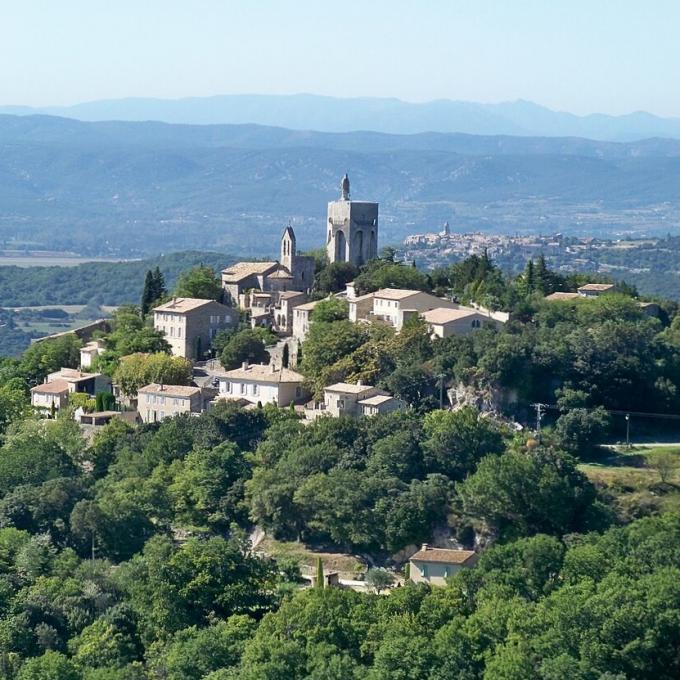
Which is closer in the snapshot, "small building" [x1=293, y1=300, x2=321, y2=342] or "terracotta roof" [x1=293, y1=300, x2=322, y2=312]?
"small building" [x1=293, y1=300, x2=321, y2=342]

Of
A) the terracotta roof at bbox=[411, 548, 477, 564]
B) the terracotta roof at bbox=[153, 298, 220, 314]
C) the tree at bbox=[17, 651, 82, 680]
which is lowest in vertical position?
the tree at bbox=[17, 651, 82, 680]

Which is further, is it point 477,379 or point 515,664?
point 477,379

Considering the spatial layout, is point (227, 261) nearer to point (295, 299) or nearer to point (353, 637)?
point (295, 299)

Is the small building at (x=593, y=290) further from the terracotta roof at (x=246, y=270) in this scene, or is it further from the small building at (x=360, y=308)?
the terracotta roof at (x=246, y=270)

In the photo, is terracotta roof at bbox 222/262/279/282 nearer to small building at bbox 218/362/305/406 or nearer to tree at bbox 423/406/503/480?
small building at bbox 218/362/305/406

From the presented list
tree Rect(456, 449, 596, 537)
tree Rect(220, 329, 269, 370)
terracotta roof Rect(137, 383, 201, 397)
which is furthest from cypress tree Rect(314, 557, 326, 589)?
tree Rect(220, 329, 269, 370)

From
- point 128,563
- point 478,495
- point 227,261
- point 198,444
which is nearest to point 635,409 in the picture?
point 478,495
